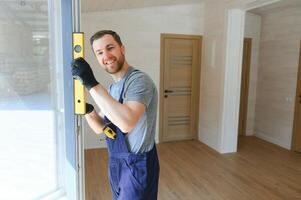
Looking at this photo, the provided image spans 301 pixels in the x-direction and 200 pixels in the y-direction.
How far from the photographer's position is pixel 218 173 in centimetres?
350

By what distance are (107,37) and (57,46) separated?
834 millimetres

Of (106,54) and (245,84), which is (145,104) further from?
(245,84)

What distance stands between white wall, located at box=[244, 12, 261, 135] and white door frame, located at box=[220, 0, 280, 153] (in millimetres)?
1066

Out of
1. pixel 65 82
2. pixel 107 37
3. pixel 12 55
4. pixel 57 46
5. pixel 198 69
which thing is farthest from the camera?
pixel 198 69

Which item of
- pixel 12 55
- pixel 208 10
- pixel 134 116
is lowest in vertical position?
pixel 134 116

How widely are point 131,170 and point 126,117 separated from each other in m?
0.36

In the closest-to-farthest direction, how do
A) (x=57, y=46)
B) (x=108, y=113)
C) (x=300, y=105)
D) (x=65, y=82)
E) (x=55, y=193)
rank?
(x=108, y=113) → (x=65, y=82) → (x=57, y=46) → (x=55, y=193) → (x=300, y=105)

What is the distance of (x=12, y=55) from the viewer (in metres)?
1.80

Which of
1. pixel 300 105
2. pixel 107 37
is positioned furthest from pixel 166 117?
pixel 107 37

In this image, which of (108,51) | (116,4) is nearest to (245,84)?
(116,4)

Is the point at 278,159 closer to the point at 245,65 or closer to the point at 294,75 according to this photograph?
the point at 294,75

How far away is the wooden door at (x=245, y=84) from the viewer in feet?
17.1

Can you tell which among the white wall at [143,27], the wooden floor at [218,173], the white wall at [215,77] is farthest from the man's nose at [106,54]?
the white wall at [215,77]

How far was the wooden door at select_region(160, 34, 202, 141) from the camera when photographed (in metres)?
4.79
